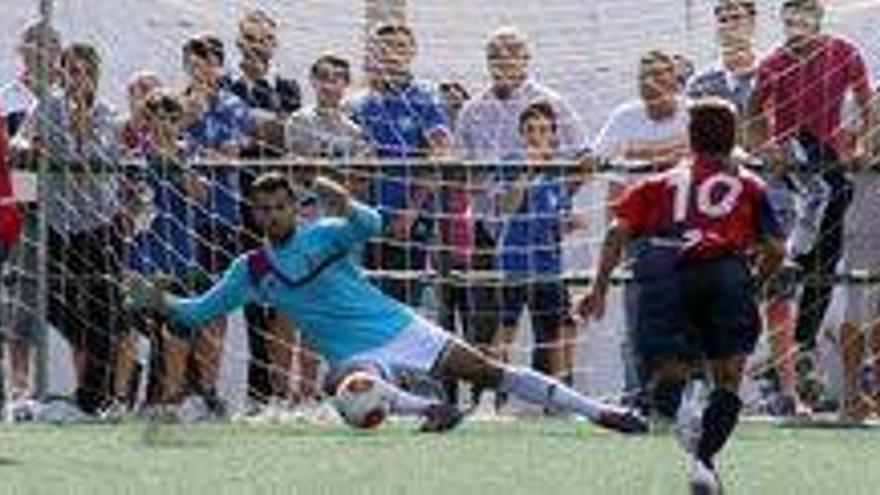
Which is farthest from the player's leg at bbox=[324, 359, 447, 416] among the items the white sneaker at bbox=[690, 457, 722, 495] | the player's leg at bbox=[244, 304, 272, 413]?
the white sneaker at bbox=[690, 457, 722, 495]

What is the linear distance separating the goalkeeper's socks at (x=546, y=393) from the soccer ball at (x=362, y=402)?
89cm

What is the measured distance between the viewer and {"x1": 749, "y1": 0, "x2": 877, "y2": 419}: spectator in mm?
15164

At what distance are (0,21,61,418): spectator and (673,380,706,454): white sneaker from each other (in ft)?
A: 19.0

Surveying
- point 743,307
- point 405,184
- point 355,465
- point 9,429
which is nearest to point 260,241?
point 405,184

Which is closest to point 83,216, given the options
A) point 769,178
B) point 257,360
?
point 257,360

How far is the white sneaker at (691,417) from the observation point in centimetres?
1034

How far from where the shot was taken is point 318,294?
13648 millimetres

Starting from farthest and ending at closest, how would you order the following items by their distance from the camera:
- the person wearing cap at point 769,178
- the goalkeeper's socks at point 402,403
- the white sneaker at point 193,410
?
the person wearing cap at point 769,178
the white sneaker at point 193,410
the goalkeeper's socks at point 402,403

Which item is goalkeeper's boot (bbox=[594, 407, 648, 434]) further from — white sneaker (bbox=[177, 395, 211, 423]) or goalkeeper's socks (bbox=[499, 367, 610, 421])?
white sneaker (bbox=[177, 395, 211, 423])

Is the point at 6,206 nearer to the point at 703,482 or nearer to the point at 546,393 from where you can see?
the point at 546,393

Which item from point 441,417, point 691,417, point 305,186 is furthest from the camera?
point 305,186

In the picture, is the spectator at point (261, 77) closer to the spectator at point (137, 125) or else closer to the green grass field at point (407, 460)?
the spectator at point (137, 125)

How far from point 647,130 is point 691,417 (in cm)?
542

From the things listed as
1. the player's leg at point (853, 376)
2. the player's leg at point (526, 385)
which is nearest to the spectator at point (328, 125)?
the player's leg at point (526, 385)
